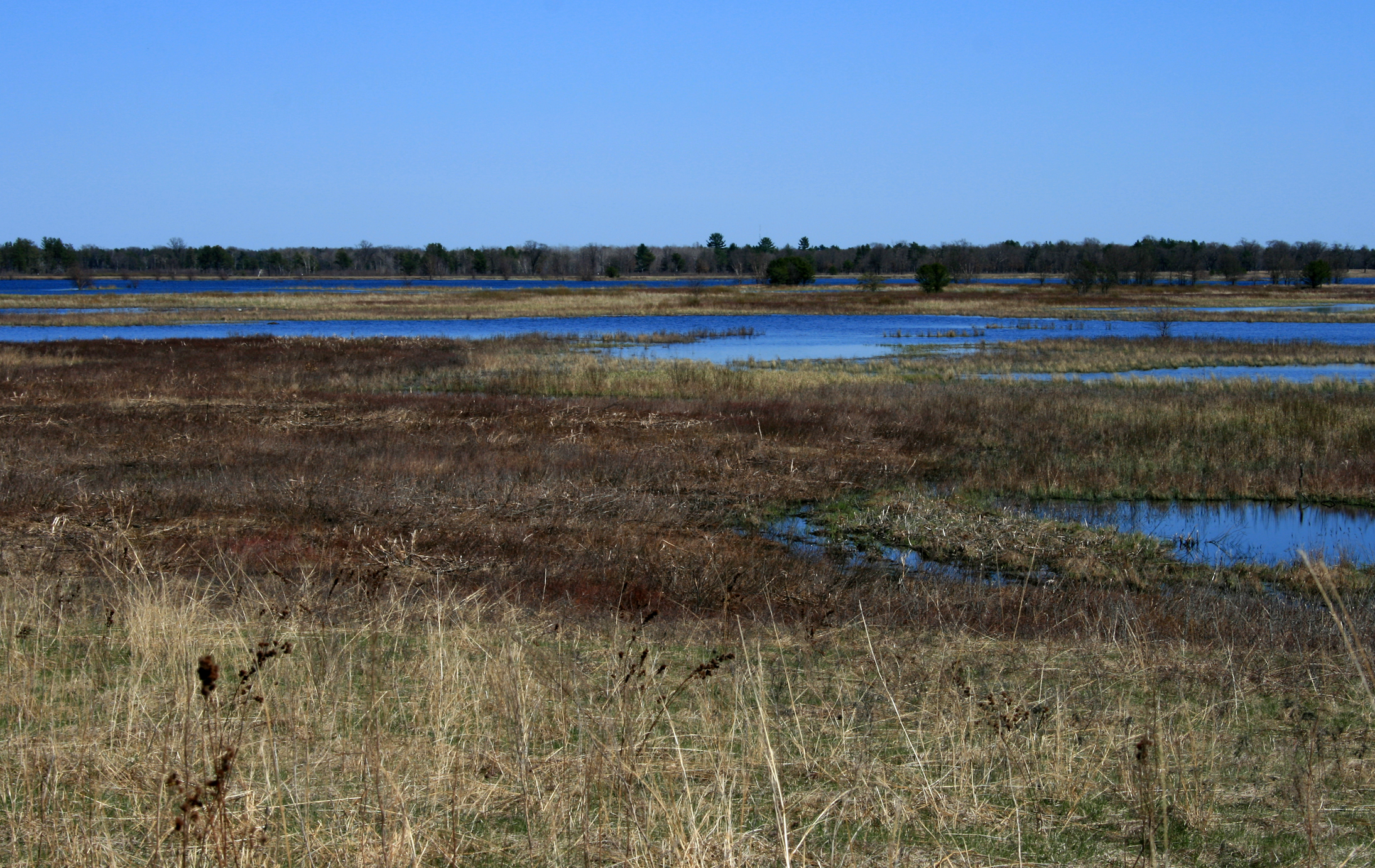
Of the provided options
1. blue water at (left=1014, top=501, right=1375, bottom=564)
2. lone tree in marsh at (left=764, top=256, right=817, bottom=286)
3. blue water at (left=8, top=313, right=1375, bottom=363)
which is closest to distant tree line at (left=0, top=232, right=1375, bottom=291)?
lone tree in marsh at (left=764, top=256, right=817, bottom=286)

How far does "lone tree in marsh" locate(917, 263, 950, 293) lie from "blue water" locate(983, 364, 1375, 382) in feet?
216

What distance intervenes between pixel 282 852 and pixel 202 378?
101 ft

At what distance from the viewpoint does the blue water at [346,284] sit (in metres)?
112

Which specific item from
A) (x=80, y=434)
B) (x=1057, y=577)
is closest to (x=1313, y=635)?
(x=1057, y=577)

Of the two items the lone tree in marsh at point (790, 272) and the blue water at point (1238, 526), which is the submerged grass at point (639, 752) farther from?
the lone tree in marsh at point (790, 272)

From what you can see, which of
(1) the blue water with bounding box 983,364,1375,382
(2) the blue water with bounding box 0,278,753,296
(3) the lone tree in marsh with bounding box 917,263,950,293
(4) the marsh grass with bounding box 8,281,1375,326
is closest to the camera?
(1) the blue water with bounding box 983,364,1375,382

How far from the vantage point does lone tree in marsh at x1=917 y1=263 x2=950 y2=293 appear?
103 m

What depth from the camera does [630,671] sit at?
4777 mm

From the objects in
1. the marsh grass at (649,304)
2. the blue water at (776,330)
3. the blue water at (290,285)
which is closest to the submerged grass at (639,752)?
the blue water at (776,330)

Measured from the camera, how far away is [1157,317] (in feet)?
207

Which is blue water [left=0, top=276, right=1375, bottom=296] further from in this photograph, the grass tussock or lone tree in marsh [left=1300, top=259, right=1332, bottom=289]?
the grass tussock

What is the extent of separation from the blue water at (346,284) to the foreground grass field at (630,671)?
317 ft

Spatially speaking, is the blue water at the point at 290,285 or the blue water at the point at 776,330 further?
the blue water at the point at 290,285

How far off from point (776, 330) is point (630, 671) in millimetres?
56722
